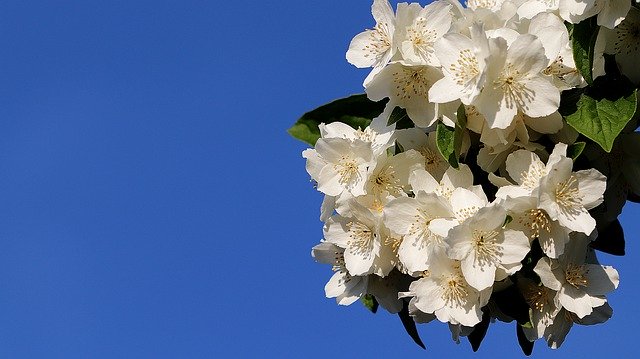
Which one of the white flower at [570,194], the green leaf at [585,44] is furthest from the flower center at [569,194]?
the green leaf at [585,44]

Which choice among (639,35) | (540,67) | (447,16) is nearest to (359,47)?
(447,16)

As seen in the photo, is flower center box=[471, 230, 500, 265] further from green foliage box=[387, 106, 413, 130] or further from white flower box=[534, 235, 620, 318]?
green foliage box=[387, 106, 413, 130]

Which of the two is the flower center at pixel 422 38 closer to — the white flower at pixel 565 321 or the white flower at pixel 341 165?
the white flower at pixel 341 165

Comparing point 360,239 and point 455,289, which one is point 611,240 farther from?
point 360,239

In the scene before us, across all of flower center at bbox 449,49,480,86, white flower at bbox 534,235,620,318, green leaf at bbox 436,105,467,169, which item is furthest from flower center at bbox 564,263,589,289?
flower center at bbox 449,49,480,86

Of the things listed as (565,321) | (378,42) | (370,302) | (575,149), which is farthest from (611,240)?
(378,42)

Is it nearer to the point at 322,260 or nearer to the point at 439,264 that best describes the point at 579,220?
the point at 439,264
